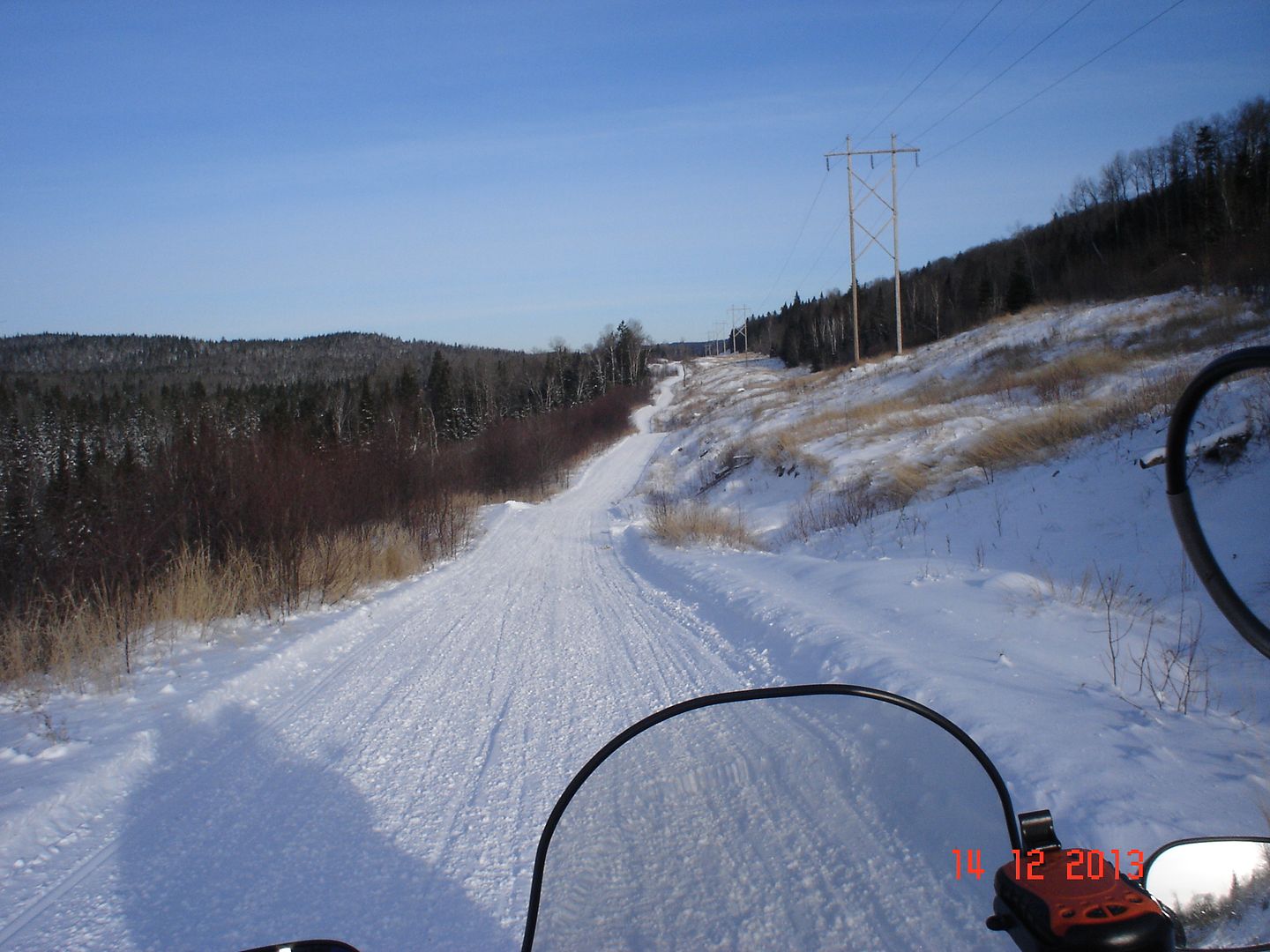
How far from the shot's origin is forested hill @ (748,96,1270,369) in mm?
31391

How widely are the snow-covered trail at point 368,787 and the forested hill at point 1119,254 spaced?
2431 cm

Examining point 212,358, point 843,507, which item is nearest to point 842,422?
point 843,507

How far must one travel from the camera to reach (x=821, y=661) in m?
6.36

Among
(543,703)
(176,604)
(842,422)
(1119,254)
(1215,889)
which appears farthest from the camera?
(1119,254)

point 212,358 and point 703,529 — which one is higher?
point 212,358

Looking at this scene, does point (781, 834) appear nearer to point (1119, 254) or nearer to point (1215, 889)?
point (1215, 889)

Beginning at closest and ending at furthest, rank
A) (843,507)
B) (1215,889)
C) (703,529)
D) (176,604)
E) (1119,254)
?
(1215,889)
(176,604)
(843,507)
(703,529)
(1119,254)

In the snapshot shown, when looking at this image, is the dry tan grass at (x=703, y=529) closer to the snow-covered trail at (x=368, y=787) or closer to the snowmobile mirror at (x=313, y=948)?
the snow-covered trail at (x=368, y=787)

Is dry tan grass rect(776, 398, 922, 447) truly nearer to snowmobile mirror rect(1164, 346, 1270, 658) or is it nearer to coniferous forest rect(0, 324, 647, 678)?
coniferous forest rect(0, 324, 647, 678)

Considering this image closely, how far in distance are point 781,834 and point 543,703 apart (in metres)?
Answer: 4.86

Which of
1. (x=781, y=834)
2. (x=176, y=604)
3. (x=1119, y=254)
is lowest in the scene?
(x=176, y=604)

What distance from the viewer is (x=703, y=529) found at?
15336 millimetres

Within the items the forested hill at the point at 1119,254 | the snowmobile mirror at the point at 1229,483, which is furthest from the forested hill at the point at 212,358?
the snowmobile mirror at the point at 1229,483

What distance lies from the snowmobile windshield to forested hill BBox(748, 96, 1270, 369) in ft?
89.1
